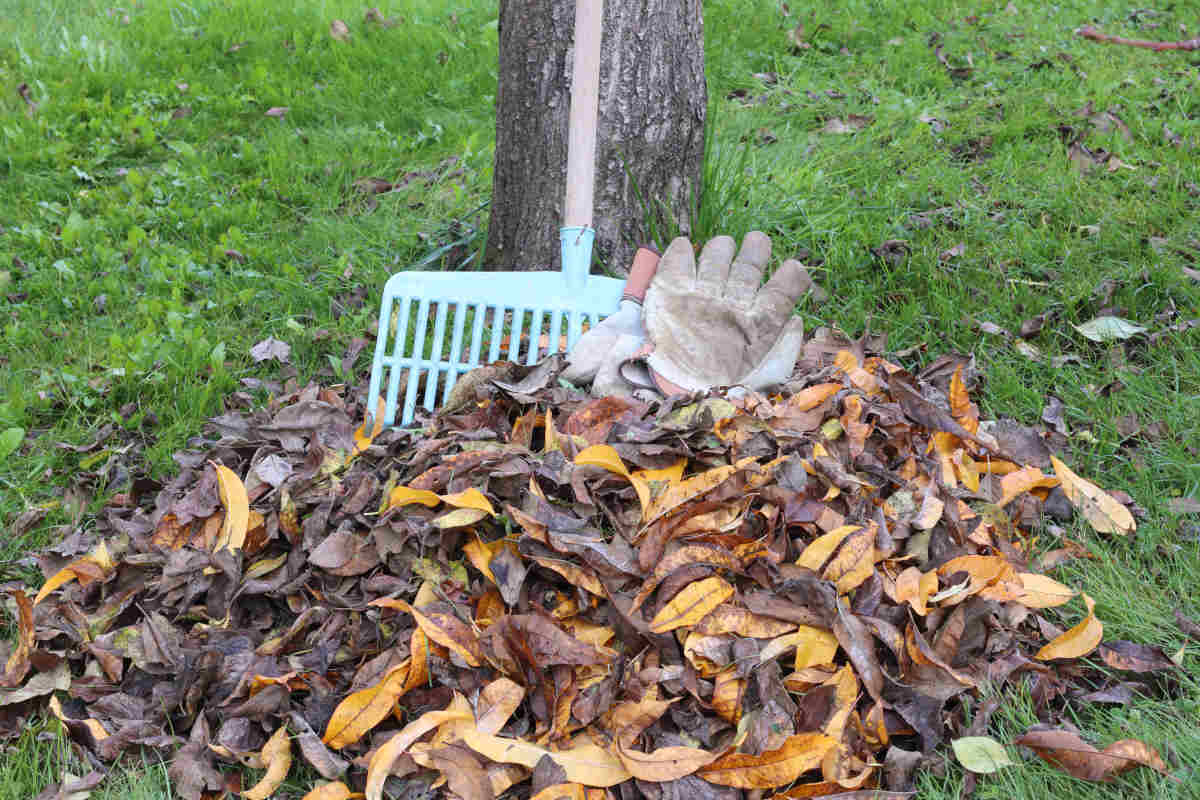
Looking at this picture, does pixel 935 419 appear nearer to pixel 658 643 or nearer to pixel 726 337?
pixel 726 337

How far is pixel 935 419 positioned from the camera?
2289 mm

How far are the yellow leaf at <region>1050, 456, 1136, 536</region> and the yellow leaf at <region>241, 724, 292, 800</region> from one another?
1859 mm

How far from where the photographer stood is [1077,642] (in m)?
1.84

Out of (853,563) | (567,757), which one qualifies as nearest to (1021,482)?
(853,563)

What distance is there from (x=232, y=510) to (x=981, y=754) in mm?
1621

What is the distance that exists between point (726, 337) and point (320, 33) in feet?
11.7

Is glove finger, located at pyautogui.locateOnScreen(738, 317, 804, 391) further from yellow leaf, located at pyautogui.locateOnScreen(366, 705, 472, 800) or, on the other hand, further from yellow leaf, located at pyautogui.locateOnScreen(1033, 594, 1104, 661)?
yellow leaf, located at pyautogui.locateOnScreen(366, 705, 472, 800)

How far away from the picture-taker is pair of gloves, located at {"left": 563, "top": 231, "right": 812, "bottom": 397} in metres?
2.39

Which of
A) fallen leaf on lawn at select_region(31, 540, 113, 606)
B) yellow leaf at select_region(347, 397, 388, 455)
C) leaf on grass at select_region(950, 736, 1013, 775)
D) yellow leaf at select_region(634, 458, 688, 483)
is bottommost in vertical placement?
fallen leaf on lawn at select_region(31, 540, 113, 606)

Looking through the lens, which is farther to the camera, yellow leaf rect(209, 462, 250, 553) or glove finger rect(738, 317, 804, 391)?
glove finger rect(738, 317, 804, 391)

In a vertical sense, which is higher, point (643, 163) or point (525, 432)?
point (643, 163)

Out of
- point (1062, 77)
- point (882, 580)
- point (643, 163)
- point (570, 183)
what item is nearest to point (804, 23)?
point (1062, 77)

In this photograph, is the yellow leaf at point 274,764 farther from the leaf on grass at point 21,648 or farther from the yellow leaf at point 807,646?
the yellow leaf at point 807,646

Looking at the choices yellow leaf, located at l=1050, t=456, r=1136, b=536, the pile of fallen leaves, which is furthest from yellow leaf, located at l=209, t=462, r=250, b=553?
yellow leaf, located at l=1050, t=456, r=1136, b=536
